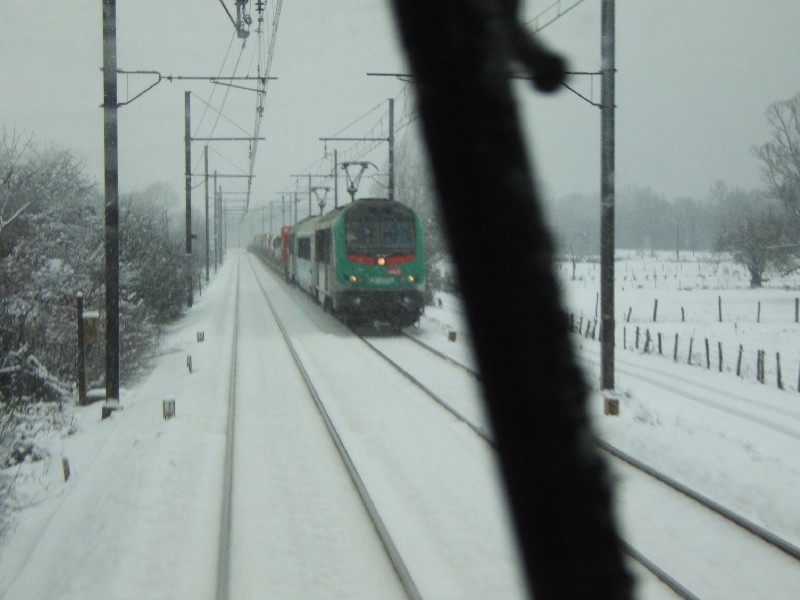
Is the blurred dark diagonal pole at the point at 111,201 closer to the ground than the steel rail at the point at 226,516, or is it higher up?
higher up

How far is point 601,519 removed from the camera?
5988mm

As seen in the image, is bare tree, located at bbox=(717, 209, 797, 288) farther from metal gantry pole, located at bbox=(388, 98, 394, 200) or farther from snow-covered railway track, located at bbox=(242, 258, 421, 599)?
snow-covered railway track, located at bbox=(242, 258, 421, 599)

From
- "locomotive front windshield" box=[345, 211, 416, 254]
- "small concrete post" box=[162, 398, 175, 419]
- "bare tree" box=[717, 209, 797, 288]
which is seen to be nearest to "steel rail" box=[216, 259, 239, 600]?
"small concrete post" box=[162, 398, 175, 419]

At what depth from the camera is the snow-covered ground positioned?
17.8 feet

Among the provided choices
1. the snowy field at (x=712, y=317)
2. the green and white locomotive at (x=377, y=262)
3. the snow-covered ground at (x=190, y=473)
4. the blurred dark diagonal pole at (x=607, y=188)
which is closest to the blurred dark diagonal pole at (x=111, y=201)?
the snow-covered ground at (x=190, y=473)

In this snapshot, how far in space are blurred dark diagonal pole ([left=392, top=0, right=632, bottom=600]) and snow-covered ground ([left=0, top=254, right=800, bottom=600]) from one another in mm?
801

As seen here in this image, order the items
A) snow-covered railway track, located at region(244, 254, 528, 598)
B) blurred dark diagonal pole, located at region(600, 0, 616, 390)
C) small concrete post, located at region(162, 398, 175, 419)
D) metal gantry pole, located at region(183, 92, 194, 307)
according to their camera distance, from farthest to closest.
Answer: metal gantry pole, located at region(183, 92, 194, 307) → blurred dark diagonal pole, located at region(600, 0, 616, 390) → small concrete post, located at region(162, 398, 175, 419) → snow-covered railway track, located at region(244, 254, 528, 598)

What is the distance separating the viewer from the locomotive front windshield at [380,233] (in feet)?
59.7

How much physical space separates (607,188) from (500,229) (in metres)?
3.61

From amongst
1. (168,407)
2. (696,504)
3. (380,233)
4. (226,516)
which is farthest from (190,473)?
(380,233)

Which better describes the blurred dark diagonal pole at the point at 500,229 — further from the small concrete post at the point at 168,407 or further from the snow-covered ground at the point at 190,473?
the small concrete post at the point at 168,407

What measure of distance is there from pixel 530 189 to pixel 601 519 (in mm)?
2996

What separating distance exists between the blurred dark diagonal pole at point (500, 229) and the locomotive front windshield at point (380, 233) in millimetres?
9460

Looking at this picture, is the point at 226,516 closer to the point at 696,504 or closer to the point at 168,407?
the point at 696,504
